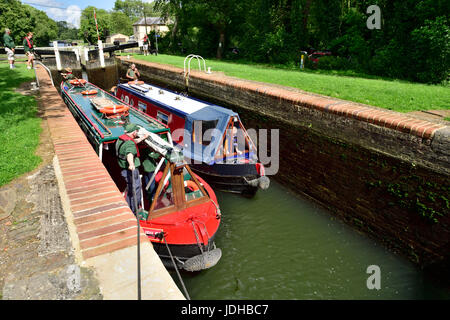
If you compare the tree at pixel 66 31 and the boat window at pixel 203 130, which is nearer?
the boat window at pixel 203 130

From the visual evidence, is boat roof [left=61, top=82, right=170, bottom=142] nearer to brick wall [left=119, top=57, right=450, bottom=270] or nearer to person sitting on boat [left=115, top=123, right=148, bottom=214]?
person sitting on boat [left=115, top=123, right=148, bottom=214]

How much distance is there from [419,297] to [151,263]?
4805mm

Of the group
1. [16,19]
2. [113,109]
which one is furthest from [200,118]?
[16,19]

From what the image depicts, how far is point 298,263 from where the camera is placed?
18.5 feet

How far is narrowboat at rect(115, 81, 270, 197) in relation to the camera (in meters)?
7.49

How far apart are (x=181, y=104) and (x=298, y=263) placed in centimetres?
570

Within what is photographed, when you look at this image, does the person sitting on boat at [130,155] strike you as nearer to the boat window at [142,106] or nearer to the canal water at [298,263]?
the canal water at [298,263]

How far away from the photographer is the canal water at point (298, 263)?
502cm

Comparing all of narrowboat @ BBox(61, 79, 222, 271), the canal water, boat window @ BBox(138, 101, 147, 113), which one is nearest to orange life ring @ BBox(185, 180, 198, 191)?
narrowboat @ BBox(61, 79, 222, 271)

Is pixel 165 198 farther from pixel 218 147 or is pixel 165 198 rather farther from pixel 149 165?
pixel 218 147

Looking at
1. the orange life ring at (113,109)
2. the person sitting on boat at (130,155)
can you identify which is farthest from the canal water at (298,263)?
the orange life ring at (113,109)

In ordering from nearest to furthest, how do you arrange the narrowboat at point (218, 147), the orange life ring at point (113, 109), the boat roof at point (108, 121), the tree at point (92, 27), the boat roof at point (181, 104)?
the boat roof at point (108, 121)
the orange life ring at point (113, 109)
the narrowboat at point (218, 147)
the boat roof at point (181, 104)
the tree at point (92, 27)

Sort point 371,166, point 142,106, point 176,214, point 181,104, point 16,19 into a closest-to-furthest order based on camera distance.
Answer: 1. point 176,214
2. point 371,166
3. point 181,104
4. point 142,106
5. point 16,19

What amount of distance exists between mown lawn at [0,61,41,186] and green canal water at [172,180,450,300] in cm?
310
